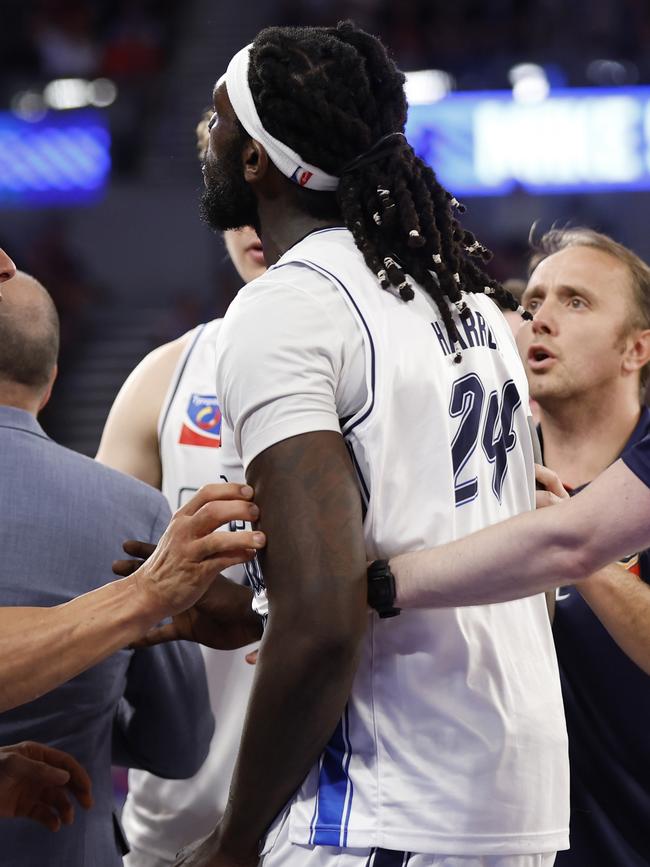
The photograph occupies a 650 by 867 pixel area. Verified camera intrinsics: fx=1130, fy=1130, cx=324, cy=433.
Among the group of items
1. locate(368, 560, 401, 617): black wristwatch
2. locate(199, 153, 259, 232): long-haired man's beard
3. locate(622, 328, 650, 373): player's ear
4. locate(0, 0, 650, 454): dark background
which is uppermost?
locate(199, 153, 259, 232): long-haired man's beard

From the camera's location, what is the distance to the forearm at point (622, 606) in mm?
2494

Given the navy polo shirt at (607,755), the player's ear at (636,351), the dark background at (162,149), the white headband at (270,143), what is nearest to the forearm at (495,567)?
the white headband at (270,143)

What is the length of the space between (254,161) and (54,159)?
37.4 feet

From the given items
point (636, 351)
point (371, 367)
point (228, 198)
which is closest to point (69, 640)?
→ point (371, 367)

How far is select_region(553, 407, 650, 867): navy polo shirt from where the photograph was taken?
2725 millimetres

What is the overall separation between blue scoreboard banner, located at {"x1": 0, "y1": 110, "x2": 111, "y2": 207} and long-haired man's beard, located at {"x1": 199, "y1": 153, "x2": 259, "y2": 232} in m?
11.3

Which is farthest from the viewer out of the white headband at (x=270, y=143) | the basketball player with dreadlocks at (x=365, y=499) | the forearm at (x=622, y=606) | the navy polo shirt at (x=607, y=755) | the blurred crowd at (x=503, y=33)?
the blurred crowd at (x=503, y=33)

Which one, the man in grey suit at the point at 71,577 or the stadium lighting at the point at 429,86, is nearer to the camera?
the man in grey suit at the point at 71,577

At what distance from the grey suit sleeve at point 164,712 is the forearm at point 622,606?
0.92m

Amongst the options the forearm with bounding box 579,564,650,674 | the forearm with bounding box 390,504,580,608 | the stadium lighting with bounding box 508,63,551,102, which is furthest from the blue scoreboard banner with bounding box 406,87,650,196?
the forearm with bounding box 390,504,580,608

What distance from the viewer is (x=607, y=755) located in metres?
2.74

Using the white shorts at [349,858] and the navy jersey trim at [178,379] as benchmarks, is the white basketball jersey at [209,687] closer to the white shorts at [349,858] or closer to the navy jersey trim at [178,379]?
the navy jersey trim at [178,379]

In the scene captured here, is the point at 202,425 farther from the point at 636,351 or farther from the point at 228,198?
the point at 636,351

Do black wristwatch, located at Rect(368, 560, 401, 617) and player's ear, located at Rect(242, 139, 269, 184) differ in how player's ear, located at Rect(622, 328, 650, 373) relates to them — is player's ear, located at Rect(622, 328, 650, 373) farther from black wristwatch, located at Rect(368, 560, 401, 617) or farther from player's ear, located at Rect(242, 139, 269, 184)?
black wristwatch, located at Rect(368, 560, 401, 617)
